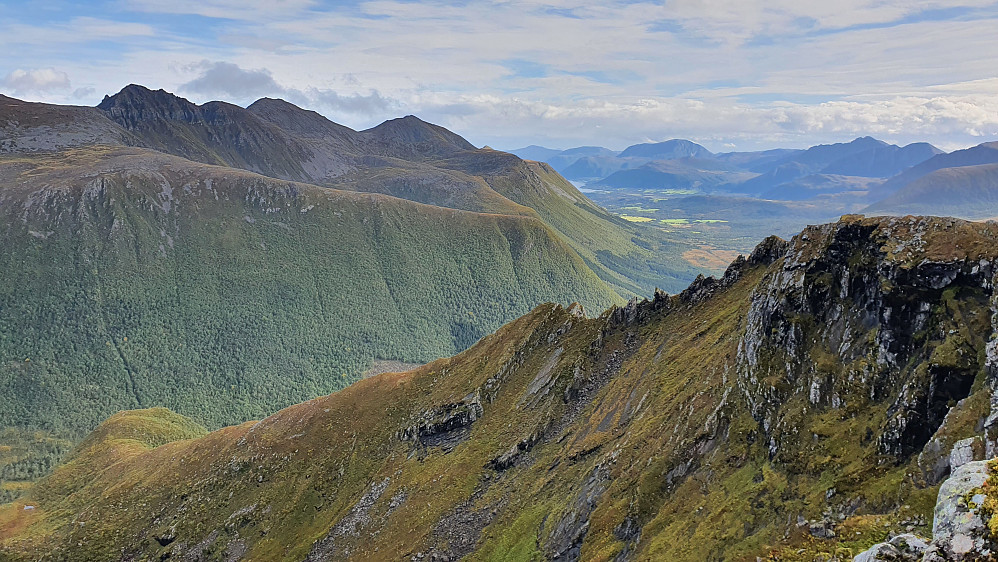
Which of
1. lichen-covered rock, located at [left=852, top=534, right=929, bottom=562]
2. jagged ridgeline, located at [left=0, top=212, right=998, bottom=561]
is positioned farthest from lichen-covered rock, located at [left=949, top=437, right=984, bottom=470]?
lichen-covered rock, located at [left=852, top=534, right=929, bottom=562]

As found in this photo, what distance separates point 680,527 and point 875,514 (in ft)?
54.5

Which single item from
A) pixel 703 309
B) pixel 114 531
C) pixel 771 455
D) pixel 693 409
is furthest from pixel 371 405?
pixel 771 455

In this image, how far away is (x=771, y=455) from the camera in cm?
4725

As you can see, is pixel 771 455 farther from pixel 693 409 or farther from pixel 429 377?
pixel 429 377

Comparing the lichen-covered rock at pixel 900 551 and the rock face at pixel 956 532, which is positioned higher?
the rock face at pixel 956 532

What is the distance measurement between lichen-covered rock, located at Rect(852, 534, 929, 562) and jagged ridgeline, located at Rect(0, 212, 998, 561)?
1.04 ft

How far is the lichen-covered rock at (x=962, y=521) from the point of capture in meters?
22.6

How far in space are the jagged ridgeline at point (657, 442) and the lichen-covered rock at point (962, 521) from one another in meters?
0.13

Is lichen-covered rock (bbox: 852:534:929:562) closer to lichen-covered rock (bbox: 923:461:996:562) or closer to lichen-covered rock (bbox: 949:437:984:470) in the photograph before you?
lichen-covered rock (bbox: 923:461:996:562)

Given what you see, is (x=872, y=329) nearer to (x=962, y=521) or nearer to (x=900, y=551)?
(x=900, y=551)

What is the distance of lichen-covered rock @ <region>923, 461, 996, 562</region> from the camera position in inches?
891

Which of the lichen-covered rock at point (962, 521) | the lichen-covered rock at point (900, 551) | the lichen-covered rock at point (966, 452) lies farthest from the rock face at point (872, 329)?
the lichen-covered rock at point (900, 551)

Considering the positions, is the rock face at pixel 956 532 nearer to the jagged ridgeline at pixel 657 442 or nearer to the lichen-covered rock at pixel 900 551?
the lichen-covered rock at pixel 900 551

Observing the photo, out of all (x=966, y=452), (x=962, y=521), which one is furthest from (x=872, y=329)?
(x=962, y=521)
